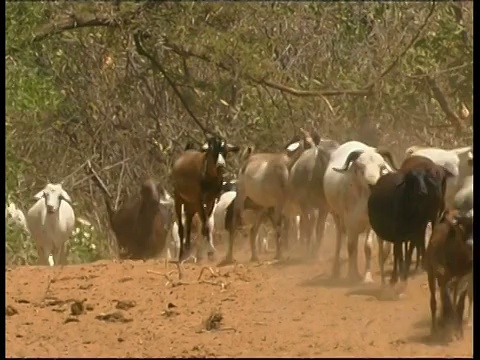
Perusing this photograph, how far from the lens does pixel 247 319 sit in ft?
26.7

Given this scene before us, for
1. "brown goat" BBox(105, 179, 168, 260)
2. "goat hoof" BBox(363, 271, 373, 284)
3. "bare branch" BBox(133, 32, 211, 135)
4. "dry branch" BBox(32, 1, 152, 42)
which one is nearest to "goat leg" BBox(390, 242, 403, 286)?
"goat hoof" BBox(363, 271, 373, 284)

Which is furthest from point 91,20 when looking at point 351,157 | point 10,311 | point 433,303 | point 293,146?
point 433,303

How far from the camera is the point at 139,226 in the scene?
13.6 m

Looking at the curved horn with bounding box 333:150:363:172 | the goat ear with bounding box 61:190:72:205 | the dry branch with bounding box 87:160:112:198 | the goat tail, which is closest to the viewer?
the curved horn with bounding box 333:150:363:172

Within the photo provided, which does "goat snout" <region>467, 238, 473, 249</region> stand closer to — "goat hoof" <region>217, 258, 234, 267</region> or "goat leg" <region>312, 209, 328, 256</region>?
"goat leg" <region>312, 209, 328, 256</region>

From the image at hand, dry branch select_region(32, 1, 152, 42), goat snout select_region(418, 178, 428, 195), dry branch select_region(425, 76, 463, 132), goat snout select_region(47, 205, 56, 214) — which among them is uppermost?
dry branch select_region(32, 1, 152, 42)

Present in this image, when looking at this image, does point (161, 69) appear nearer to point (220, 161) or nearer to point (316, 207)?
point (220, 161)

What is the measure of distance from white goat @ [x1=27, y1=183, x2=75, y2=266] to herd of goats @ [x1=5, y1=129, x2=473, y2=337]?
0.04 ft

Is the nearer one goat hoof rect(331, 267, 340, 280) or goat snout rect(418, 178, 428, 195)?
goat snout rect(418, 178, 428, 195)

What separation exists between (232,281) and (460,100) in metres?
4.00

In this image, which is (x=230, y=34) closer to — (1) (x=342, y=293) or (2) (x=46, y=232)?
(2) (x=46, y=232)

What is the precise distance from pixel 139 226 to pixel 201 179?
5.20ft

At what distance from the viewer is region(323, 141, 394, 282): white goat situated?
379 inches

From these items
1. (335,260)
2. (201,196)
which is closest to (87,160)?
(201,196)
